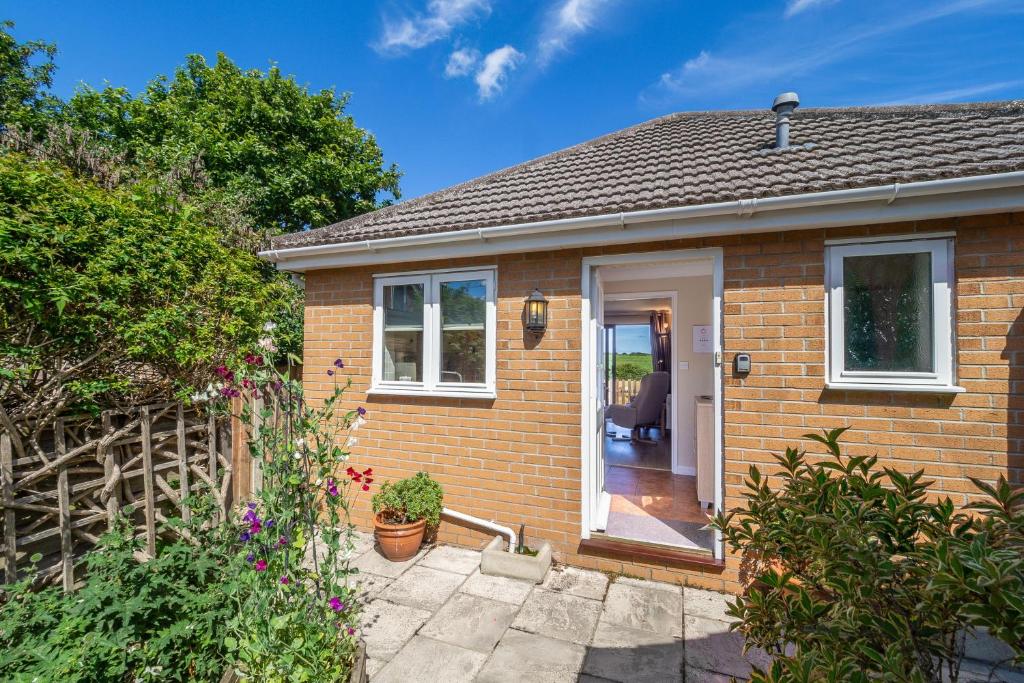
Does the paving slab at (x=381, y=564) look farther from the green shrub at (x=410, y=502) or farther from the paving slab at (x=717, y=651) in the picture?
the paving slab at (x=717, y=651)

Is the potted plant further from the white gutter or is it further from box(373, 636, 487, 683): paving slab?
the white gutter

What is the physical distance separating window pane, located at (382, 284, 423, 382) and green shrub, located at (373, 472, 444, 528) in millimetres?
1369

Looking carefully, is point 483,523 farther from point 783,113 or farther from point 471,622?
point 783,113

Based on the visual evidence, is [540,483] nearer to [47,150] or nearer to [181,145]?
[47,150]

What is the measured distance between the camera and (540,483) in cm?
494

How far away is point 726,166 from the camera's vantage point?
5164 mm

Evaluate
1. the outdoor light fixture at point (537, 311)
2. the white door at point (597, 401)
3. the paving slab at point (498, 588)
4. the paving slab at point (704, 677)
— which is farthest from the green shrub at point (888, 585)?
the outdoor light fixture at point (537, 311)

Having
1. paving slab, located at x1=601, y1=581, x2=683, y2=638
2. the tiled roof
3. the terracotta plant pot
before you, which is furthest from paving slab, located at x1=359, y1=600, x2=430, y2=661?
the tiled roof

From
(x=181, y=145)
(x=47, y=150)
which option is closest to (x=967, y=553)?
(x=47, y=150)

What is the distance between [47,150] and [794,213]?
14513 millimetres

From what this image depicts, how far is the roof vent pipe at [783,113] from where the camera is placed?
5.48m

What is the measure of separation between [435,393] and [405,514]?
150cm

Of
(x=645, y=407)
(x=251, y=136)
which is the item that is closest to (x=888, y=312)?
(x=645, y=407)

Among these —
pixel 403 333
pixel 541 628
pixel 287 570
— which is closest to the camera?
pixel 287 570
